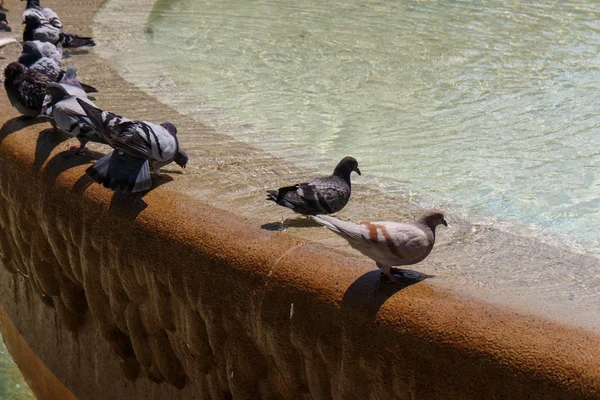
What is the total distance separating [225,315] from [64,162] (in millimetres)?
1545

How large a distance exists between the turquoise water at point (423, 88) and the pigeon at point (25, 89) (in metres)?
1.36

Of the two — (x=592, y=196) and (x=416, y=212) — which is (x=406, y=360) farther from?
(x=592, y=196)

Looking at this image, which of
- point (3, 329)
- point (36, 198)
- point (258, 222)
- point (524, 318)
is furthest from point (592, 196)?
point (3, 329)

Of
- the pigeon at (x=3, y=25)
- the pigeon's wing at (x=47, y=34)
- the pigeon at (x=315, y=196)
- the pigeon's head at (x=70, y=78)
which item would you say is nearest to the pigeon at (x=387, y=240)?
the pigeon at (x=315, y=196)

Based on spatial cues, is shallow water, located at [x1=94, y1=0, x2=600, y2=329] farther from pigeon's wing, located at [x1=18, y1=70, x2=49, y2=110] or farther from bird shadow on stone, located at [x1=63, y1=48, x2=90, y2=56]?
pigeon's wing, located at [x1=18, y1=70, x2=49, y2=110]

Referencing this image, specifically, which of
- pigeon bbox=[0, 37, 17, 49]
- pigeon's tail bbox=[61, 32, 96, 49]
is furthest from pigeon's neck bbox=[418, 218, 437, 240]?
pigeon bbox=[0, 37, 17, 49]

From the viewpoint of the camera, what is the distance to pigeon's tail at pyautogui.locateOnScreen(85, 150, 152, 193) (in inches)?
160

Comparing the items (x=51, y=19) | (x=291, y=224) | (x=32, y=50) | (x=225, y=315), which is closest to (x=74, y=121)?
(x=291, y=224)

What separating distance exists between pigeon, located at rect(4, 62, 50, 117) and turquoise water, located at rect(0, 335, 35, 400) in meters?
1.75

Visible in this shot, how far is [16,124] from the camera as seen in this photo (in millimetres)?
5375

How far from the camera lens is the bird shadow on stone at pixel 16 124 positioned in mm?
5258

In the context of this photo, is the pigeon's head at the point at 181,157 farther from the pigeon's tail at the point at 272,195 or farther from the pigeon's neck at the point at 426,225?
the pigeon's neck at the point at 426,225

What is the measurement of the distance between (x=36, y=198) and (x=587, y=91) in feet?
15.5

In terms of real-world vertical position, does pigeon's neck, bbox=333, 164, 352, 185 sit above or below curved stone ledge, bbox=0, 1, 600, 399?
above
